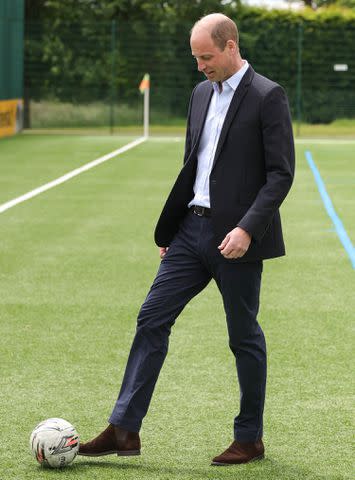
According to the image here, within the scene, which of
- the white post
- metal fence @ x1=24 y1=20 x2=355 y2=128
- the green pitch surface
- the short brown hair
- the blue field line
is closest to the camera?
the short brown hair

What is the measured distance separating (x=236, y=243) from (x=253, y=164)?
1.22ft

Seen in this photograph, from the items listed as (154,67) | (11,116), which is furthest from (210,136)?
(154,67)

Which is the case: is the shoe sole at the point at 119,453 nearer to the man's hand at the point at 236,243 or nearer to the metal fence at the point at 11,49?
the man's hand at the point at 236,243

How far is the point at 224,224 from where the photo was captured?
538 cm

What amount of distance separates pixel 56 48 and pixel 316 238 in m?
22.1

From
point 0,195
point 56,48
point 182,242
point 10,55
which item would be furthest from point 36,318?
point 56,48

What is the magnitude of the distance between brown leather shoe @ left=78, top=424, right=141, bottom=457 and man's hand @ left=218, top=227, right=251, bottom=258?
3.09ft

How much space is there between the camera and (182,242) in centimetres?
562

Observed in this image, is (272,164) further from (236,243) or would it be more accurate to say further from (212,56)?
(212,56)

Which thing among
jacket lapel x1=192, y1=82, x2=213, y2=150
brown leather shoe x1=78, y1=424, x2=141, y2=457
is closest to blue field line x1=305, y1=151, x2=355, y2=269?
jacket lapel x1=192, y1=82, x2=213, y2=150

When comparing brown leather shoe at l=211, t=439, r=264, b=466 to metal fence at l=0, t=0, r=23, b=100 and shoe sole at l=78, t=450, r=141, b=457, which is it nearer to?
shoe sole at l=78, t=450, r=141, b=457

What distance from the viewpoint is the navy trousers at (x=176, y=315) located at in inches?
214

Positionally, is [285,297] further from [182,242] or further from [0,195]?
[0,195]

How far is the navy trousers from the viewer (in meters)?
5.44
